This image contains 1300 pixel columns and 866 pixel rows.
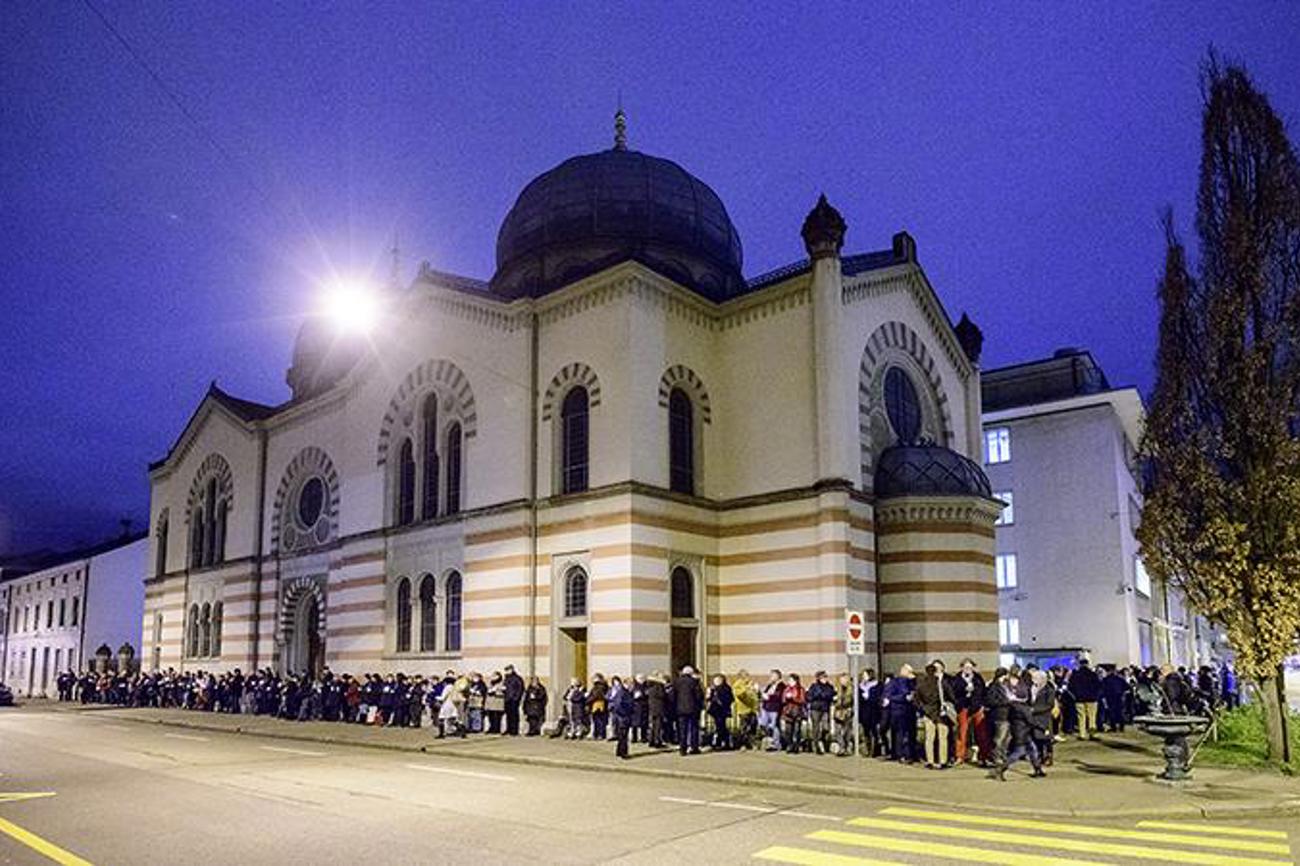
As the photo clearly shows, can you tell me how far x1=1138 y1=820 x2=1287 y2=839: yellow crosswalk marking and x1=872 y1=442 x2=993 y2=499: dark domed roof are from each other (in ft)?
41.9

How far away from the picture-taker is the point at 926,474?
25.0 m

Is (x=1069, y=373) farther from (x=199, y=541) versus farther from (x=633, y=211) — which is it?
(x=199, y=541)

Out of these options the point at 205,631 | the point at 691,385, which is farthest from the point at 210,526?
the point at 691,385

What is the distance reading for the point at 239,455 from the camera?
39.1 metres

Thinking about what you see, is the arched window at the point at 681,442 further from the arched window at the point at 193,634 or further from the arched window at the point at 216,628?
the arched window at the point at 193,634

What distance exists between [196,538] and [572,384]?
22.8 meters

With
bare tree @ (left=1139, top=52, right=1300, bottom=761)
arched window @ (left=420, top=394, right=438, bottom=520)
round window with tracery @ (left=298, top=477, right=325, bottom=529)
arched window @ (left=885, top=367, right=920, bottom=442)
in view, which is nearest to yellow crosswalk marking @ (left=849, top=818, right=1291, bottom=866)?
bare tree @ (left=1139, top=52, right=1300, bottom=761)

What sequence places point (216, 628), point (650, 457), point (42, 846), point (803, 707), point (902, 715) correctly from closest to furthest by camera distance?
point (42, 846), point (902, 715), point (803, 707), point (650, 457), point (216, 628)

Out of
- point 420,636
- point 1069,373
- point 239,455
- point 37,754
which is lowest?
point 37,754

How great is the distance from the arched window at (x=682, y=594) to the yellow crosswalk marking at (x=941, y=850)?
44.0 ft

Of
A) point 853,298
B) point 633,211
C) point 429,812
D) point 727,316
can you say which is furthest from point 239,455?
point 429,812

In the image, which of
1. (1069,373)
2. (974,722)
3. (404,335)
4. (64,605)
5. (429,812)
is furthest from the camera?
(64,605)

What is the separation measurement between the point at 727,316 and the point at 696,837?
17.8 metres

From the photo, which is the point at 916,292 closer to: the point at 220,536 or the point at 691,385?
the point at 691,385
